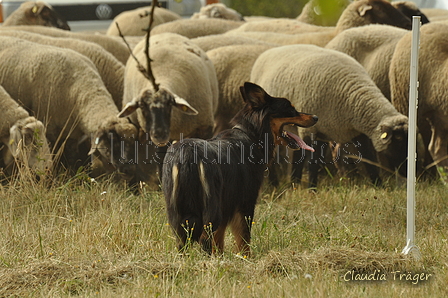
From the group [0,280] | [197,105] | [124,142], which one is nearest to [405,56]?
[197,105]

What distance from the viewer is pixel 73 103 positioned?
26.1 ft

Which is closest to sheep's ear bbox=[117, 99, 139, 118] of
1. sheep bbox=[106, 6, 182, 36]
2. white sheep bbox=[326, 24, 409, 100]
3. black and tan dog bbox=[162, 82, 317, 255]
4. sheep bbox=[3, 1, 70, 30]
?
black and tan dog bbox=[162, 82, 317, 255]

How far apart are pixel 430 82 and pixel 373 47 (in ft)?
4.32

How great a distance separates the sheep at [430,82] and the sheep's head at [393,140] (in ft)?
1.40

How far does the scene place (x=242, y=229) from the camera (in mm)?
4531

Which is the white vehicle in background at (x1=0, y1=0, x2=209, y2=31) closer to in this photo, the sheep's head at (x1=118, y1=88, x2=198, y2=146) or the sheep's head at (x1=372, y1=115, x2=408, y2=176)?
the sheep's head at (x1=118, y1=88, x2=198, y2=146)

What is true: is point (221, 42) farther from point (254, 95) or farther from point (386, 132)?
point (254, 95)

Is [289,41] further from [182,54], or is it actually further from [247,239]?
[247,239]

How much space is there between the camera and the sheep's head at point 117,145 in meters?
7.34

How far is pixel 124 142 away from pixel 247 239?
10.3 feet

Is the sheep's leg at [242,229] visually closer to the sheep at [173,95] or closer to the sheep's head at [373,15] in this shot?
the sheep at [173,95]

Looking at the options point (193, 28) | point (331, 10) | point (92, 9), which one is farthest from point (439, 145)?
point (92, 9)

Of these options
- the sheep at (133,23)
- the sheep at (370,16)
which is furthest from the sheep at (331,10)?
the sheep at (133,23)

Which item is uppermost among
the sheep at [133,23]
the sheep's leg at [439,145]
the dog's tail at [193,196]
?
the dog's tail at [193,196]
